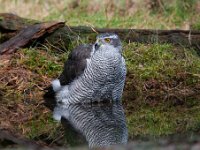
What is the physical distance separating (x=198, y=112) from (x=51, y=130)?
1.99 meters

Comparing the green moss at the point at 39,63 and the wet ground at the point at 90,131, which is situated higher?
the wet ground at the point at 90,131

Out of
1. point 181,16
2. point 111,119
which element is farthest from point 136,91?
point 181,16

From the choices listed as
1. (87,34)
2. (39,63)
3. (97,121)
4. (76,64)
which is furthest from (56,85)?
(87,34)

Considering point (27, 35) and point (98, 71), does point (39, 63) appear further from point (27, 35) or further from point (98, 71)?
point (98, 71)

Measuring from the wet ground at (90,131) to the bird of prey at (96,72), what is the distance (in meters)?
0.15

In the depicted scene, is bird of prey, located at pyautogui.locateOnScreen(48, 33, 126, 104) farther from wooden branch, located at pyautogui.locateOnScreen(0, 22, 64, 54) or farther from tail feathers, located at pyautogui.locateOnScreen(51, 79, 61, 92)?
wooden branch, located at pyautogui.locateOnScreen(0, 22, 64, 54)

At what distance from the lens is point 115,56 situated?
9.48 meters

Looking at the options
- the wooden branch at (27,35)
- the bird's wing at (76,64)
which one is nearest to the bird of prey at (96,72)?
the bird's wing at (76,64)

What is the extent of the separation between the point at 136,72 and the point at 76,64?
4.62ft

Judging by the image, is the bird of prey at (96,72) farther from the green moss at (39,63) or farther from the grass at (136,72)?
the green moss at (39,63)

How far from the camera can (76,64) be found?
32.1 feet

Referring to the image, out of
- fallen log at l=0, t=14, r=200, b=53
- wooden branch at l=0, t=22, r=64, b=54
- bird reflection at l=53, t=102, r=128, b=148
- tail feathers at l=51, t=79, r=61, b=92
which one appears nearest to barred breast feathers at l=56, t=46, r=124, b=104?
bird reflection at l=53, t=102, r=128, b=148

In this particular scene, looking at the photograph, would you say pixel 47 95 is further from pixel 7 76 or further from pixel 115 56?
pixel 115 56

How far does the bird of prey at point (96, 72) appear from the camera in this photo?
9469 millimetres
